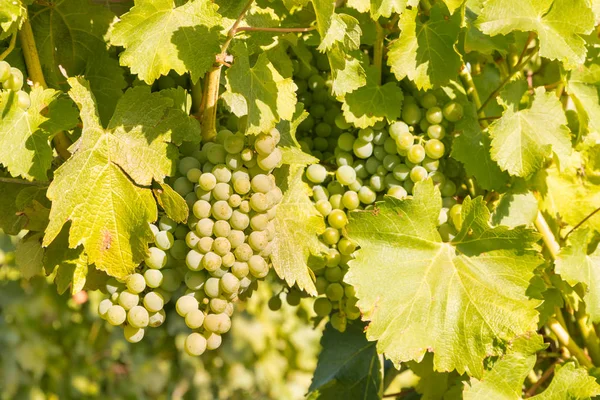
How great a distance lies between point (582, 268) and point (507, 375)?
228 mm

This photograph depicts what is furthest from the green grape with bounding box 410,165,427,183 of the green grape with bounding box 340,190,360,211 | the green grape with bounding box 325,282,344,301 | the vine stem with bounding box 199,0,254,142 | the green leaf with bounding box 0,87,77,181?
the green leaf with bounding box 0,87,77,181

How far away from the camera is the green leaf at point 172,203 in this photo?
1012 mm

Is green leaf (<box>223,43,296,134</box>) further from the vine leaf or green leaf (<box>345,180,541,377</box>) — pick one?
green leaf (<box>345,180,541,377</box>)

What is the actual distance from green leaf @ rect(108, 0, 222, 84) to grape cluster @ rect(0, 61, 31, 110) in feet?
0.50

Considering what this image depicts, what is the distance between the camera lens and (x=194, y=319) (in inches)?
41.0

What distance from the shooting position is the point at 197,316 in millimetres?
1045

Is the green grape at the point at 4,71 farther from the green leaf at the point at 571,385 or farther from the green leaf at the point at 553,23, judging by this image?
the green leaf at the point at 571,385

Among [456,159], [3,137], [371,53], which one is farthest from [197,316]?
[371,53]

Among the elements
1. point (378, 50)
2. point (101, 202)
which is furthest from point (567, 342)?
point (101, 202)

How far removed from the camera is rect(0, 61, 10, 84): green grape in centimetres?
98

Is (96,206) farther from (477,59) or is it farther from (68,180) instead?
(477,59)

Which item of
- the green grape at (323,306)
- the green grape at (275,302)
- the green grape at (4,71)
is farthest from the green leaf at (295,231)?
the green grape at (4,71)

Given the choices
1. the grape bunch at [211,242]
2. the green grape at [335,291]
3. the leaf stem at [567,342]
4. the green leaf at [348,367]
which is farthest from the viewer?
the green leaf at [348,367]

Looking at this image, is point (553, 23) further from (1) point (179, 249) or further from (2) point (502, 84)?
(1) point (179, 249)
